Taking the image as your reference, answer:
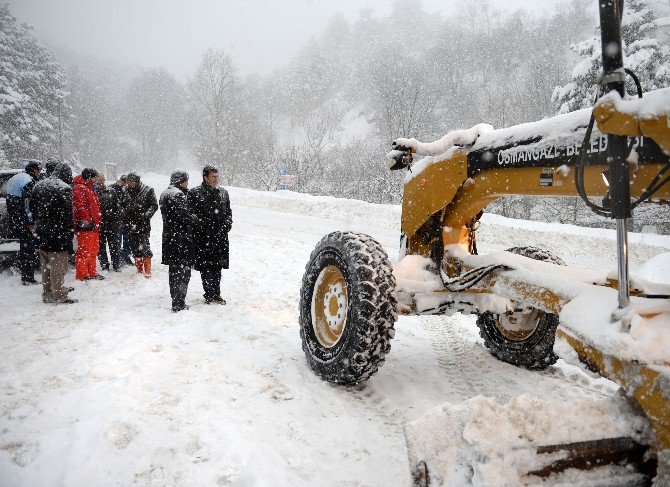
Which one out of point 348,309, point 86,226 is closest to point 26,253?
point 86,226

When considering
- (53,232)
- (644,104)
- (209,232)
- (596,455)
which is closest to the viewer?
(596,455)

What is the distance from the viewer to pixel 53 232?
577 centimetres

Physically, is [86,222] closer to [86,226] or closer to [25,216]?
[86,226]

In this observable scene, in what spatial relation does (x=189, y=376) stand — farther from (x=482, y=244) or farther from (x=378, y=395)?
(x=482, y=244)

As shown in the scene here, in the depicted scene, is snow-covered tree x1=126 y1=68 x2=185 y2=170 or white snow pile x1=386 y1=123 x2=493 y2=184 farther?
snow-covered tree x1=126 y1=68 x2=185 y2=170

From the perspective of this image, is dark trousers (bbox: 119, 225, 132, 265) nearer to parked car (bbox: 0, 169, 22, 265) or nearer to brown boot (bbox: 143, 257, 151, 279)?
brown boot (bbox: 143, 257, 151, 279)

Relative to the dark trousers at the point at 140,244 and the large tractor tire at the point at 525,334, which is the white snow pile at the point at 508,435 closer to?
the large tractor tire at the point at 525,334

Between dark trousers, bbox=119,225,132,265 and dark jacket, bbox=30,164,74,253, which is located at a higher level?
dark jacket, bbox=30,164,74,253

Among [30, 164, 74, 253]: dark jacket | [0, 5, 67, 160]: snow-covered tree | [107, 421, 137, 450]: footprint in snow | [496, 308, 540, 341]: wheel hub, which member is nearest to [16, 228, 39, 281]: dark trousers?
[30, 164, 74, 253]: dark jacket

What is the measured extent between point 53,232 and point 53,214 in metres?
0.25

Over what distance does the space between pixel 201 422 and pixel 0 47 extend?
3758 centimetres

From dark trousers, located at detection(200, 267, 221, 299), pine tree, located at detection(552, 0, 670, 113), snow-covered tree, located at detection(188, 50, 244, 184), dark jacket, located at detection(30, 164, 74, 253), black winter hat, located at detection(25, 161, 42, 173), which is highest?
snow-covered tree, located at detection(188, 50, 244, 184)

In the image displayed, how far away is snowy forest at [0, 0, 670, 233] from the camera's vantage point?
62.1 feet

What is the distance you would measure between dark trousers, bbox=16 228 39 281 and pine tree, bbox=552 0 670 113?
608 inches
